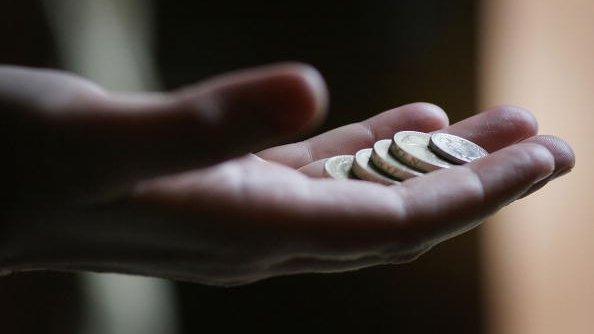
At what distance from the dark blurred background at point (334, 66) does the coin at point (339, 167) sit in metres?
0.59

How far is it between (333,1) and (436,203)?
0.95 meters

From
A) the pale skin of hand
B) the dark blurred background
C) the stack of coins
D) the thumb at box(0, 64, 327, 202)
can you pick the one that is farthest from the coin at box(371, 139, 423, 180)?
the dark blurred background

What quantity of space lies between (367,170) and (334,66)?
0.71m

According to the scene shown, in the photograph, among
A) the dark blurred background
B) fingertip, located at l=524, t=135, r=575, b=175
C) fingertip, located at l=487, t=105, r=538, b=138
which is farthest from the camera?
the dark blurred background

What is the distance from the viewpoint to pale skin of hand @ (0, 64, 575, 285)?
0.43 m

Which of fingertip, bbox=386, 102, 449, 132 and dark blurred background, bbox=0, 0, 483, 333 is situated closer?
fingertip, bbox=386, 102, 449, 132

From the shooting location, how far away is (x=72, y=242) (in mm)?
567

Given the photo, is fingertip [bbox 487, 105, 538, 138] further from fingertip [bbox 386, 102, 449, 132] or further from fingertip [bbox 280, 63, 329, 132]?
fingertip [bbox 280, 63, 329, 132]

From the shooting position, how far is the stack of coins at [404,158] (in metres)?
0.77

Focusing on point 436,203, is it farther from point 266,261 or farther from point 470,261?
point 470,261

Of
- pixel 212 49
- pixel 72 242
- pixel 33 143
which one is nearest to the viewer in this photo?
pixel 33 143

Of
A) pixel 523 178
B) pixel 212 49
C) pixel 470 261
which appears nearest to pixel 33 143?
pixel 523 178

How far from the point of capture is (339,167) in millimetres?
829

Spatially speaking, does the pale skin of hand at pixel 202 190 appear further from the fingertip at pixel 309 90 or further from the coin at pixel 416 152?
the coin at pixel 416 152
